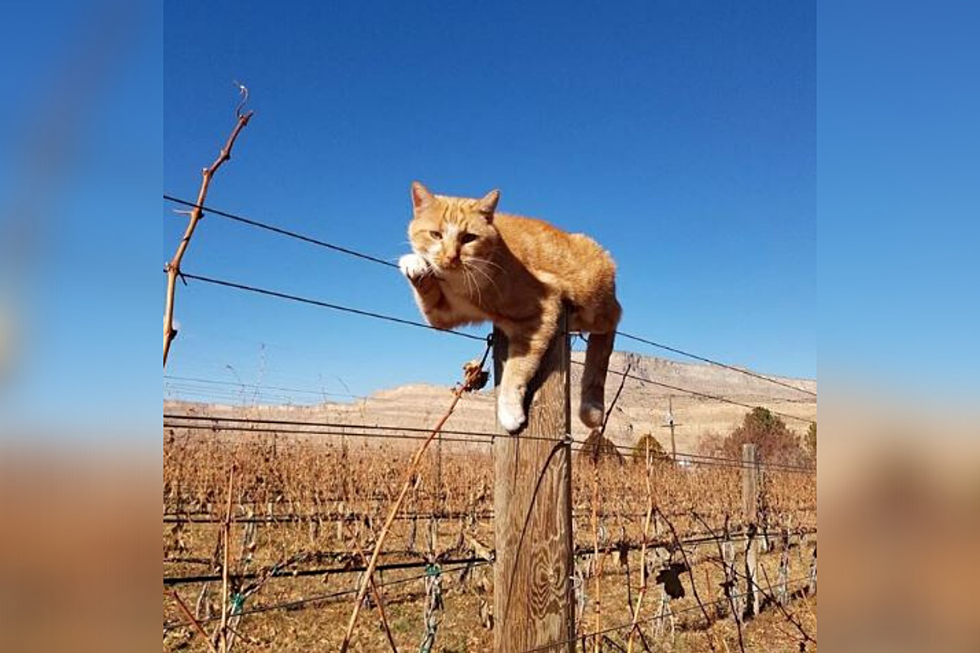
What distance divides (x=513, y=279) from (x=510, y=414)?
85 centimetres

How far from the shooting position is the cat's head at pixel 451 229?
2.75m

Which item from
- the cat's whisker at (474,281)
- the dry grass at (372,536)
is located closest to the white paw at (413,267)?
the cat's whisker at (474,281)

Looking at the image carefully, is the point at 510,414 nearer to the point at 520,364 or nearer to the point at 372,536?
the point at 520,364

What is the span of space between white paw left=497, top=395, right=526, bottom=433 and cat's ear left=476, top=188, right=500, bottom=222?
125 cm

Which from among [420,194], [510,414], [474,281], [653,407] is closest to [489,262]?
[474,281]

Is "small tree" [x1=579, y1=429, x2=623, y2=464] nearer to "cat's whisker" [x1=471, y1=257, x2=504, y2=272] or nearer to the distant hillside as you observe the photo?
"cat's whisker" [x1=471, y1=257, x2=504, y2=272]

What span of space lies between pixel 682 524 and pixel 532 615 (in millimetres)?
14007

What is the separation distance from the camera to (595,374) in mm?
3096

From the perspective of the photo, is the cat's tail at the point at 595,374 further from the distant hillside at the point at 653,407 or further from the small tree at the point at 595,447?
the distant hillside at the point at 653,407

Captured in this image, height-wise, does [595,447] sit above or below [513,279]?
below

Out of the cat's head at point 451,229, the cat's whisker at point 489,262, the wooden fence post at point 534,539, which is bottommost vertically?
the wooden fence post at point 534,539
